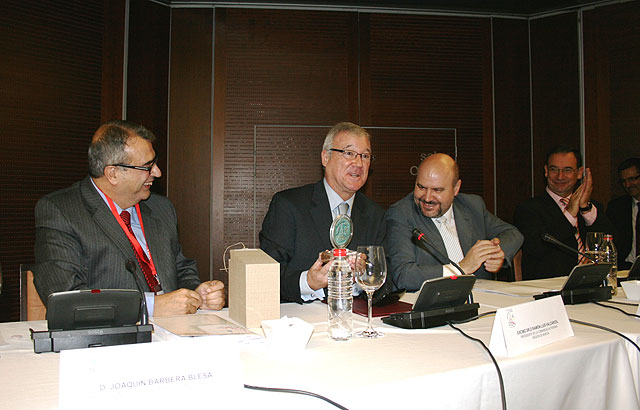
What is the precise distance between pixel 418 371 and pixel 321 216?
4.89 ft

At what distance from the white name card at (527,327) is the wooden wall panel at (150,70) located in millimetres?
3572

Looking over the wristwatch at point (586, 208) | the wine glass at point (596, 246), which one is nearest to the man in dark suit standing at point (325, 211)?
the wine glass at point (596, 246)

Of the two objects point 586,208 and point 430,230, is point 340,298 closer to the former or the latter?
point 430,230

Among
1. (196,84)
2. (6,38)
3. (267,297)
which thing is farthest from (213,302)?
(196,84)

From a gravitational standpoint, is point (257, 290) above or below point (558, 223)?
below

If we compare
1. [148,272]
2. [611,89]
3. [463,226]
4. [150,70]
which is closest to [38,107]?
[150,70]

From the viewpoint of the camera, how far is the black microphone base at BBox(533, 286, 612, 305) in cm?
211

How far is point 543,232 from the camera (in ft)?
11.4

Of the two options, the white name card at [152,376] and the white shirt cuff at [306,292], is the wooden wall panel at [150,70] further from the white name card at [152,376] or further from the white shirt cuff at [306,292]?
the white name card at [152,376]

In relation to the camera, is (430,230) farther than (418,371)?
Yes

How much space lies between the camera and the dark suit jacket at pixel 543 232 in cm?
353

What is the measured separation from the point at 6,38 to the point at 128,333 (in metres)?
3.11

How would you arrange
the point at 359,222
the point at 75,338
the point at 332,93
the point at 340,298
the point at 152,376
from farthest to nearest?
1. the point at 332,93
2. the point at 359,222
3. the point at 340,298
4. the point at 75,338
5. the point at 152,376

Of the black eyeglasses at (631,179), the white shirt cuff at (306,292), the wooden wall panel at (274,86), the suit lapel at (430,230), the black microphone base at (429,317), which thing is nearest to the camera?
the black microphone base at (429,317)
